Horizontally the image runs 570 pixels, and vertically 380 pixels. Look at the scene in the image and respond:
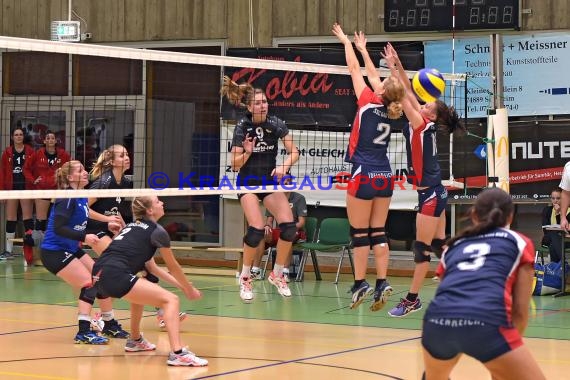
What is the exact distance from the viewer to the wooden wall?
16.8 meters

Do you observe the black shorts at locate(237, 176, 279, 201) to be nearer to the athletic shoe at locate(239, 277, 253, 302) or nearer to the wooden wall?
the athletic shoe at locate(239, 277, 253, 302)

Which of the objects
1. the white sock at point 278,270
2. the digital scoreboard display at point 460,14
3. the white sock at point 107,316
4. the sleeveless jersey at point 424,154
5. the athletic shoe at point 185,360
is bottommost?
the athletic shoe at point 185,360

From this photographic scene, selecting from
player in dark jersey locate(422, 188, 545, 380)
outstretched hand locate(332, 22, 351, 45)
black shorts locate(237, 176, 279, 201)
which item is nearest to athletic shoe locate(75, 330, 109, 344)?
black shorts locate(237, 176, 279, 201)

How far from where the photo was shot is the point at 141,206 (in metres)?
8.70

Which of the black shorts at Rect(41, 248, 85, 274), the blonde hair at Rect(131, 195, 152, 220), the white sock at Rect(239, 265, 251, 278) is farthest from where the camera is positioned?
the white sock at Rect(239, 265, 251, 278)

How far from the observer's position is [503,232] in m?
5.23

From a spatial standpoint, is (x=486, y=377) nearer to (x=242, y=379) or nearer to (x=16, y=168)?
(x=242, y=379)

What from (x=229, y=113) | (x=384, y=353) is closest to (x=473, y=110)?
(x=229, y=113)

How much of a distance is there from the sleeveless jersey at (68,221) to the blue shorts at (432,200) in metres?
3.28

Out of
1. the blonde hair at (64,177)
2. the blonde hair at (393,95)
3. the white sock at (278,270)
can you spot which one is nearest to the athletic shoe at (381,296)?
the white sock at (278,270)

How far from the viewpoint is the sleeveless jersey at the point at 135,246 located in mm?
8539

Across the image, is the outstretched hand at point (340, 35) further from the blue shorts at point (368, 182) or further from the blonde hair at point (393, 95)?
the blue shorts at point (368, 182)

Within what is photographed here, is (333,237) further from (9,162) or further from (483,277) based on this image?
(483,277)

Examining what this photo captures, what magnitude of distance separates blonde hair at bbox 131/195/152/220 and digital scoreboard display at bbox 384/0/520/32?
8.18 meters
